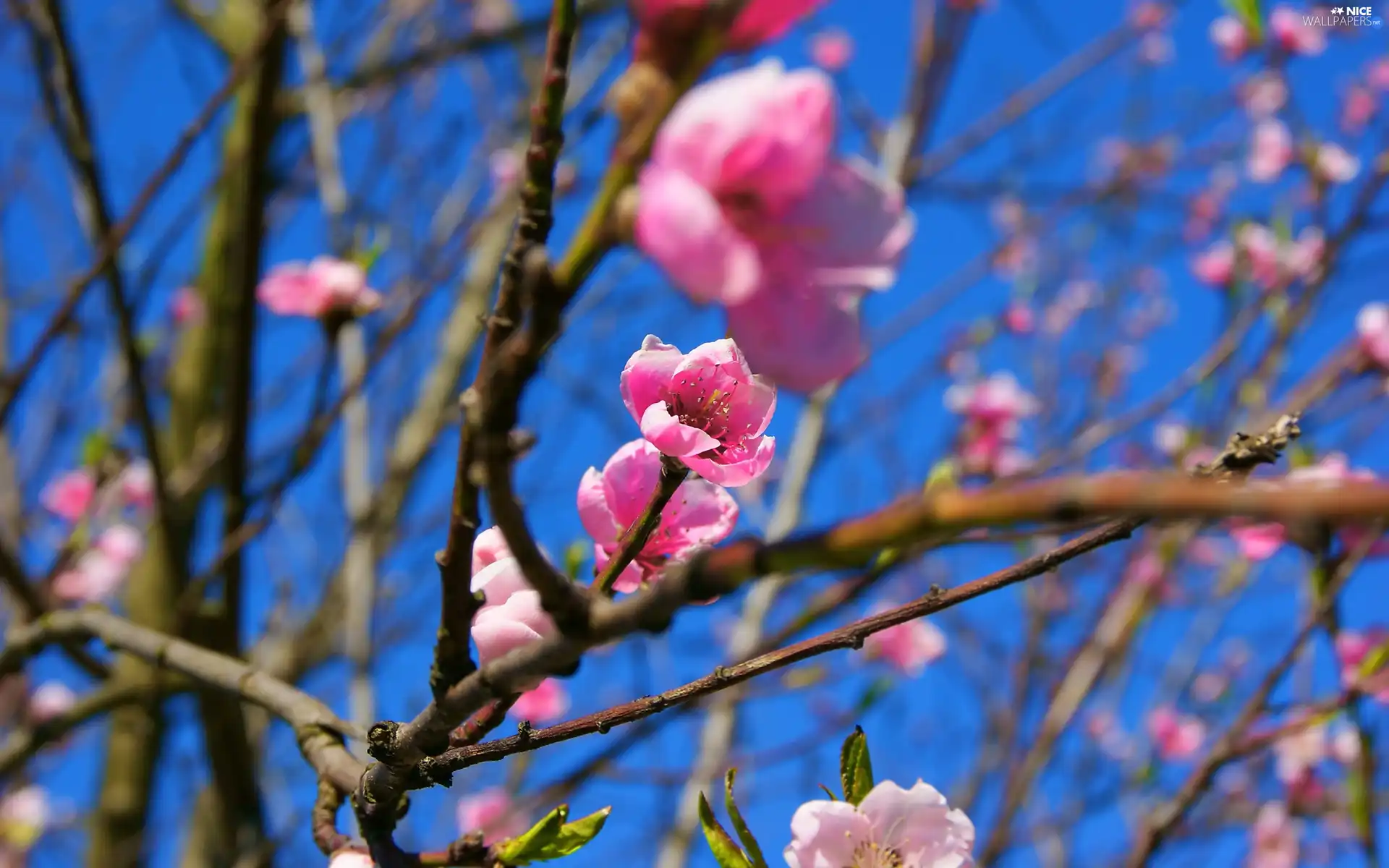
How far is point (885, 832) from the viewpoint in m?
0.84

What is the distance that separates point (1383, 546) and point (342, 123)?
346 cm

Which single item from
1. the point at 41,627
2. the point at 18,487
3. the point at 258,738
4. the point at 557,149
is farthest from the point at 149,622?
the point at 557,149

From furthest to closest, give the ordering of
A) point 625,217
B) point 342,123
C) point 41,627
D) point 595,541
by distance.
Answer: point 342,123 < point 41,627 < point 595,541 < point 625,217

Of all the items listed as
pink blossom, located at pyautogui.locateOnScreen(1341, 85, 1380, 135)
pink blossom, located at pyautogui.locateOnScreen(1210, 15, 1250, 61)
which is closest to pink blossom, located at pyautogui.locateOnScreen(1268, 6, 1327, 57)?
pink blossom, located at pyautogui.locateOnScreen(1210, 15, 1250, 61)

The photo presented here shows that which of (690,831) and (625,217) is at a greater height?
(690,831)

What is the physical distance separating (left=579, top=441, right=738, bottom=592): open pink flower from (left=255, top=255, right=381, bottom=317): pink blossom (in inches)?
40.0

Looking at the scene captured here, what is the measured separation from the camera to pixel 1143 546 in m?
3.31

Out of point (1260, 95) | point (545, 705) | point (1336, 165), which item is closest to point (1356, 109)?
point (1260, 95)

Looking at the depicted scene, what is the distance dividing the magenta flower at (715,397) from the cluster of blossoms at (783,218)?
1.04ft

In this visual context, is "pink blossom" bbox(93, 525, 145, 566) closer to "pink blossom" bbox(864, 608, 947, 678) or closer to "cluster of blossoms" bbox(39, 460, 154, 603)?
"cluster of blossoms" bbox(39, 460, 154, 603)

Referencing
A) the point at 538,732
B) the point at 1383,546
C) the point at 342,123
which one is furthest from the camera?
the point at 342,123

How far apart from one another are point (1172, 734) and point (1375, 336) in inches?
90.6

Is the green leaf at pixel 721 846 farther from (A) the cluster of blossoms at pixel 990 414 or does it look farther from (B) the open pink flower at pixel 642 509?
(A) the cluster of blossoms at pixel 990 414

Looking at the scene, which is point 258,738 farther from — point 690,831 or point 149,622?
point 690,831
